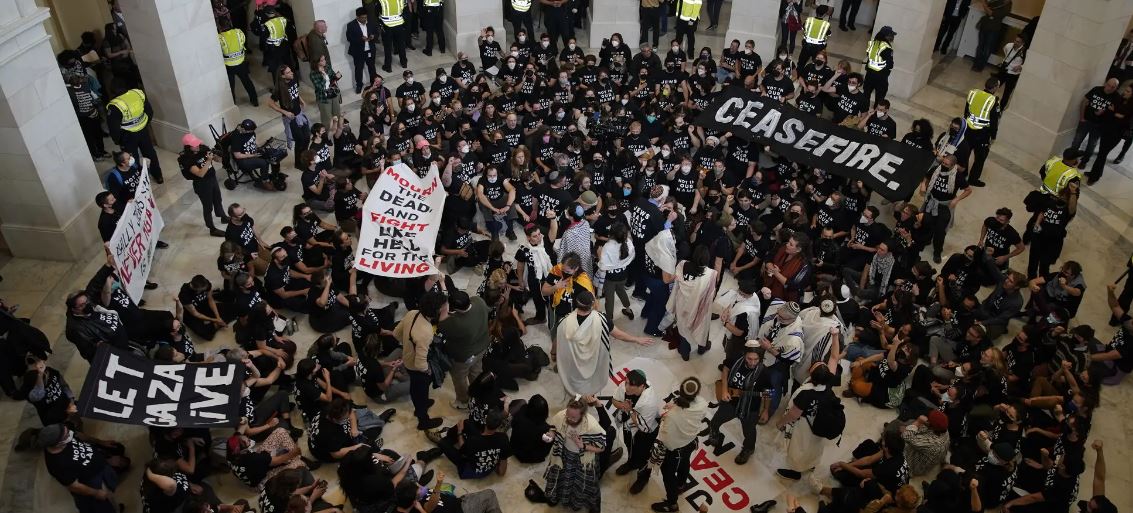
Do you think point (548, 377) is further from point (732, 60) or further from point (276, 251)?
point (732, 60)

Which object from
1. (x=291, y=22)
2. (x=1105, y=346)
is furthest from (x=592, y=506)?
(x=291, y=22)

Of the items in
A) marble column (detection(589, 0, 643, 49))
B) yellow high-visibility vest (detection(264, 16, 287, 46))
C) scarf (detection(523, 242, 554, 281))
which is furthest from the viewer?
marble column (detection(589, 0, 643, 49))

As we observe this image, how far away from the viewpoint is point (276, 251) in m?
10.7

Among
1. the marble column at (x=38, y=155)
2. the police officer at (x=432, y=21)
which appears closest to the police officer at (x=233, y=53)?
the marble column at (x=38, y=155)

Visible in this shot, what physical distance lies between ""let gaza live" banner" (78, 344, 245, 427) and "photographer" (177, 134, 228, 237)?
460 cm

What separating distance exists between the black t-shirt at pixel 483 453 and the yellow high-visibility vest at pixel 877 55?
1075 centimetres

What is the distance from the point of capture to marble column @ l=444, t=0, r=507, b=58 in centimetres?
1864

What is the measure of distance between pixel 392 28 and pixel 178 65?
473 cm

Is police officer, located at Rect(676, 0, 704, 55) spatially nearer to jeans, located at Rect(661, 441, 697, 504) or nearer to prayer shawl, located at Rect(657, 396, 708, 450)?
jeans, located at Rect(661, 441, 697, 504)

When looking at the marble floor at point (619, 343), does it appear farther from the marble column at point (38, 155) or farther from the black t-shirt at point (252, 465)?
the black t-shirt at point (252, 465)

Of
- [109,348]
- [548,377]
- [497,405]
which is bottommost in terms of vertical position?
[548,377]

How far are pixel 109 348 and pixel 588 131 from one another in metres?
8.18

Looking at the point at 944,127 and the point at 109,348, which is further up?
the point at 109,348

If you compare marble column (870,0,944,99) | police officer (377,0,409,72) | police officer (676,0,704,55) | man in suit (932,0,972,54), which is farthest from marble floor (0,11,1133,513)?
police officer (676,0,704,55)
